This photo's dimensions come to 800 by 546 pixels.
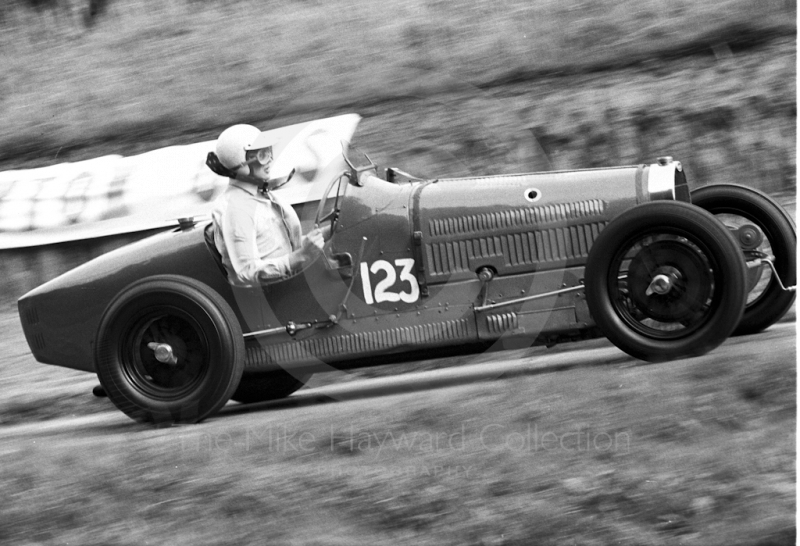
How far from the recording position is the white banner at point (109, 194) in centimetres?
755

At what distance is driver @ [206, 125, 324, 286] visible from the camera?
16.3ft

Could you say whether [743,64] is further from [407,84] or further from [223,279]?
[223,279]

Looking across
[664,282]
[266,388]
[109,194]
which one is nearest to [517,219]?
[664,282]

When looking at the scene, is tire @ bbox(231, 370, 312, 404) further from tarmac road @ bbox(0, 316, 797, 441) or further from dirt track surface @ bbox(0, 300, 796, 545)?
dirt track surface @ bbox(0, 300, 796, 545)

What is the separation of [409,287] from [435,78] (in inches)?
146

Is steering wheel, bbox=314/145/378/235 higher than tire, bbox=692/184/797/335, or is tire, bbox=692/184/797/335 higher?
steering wheel, bbox=314/145/378/235

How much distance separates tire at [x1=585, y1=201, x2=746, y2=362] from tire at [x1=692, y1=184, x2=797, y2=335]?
72 cm

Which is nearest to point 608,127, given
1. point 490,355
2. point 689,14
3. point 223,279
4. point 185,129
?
point 689,14

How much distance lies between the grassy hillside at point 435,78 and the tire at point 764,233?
226 centimetres

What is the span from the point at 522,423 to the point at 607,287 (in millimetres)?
680

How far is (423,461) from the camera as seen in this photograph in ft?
14.2

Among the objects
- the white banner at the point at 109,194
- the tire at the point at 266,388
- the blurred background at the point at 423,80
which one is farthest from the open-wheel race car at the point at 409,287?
the blurred background at the point at 423,80

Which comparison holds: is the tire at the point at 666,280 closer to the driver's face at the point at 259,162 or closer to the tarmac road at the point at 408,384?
the tarmac road at the point at 408,384

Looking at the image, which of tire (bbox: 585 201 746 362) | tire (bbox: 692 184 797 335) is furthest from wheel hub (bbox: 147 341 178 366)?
tire (bbox: 692 184 797 335)
